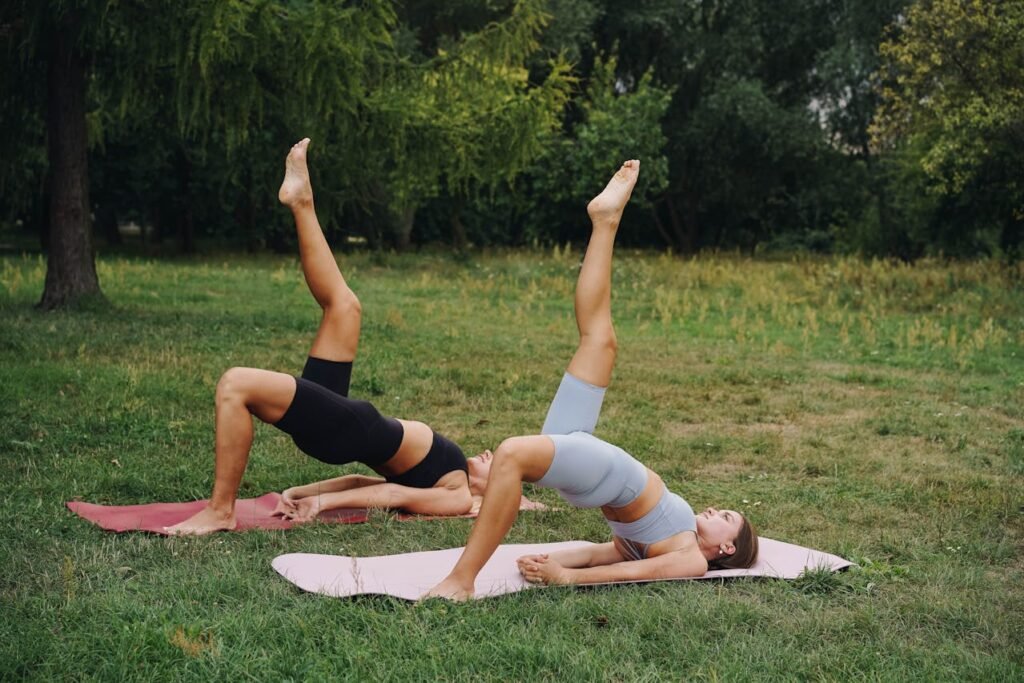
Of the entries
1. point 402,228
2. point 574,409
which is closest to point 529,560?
point 574,409

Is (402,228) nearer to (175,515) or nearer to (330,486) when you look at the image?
(330,486)

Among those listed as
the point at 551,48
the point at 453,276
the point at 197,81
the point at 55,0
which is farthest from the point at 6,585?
the point at 551,48

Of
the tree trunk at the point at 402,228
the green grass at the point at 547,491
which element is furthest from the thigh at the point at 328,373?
the tree trunk at the point at 402,228

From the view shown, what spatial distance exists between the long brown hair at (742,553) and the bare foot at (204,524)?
212 centimetres

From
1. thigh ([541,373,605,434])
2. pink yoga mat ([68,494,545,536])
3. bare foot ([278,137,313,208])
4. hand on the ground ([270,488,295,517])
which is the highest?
bare foot ([278,137,313,208])

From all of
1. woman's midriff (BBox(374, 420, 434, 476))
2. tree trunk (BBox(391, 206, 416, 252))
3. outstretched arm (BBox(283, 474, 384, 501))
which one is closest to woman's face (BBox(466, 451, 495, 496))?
woman's midriff (BBox(374, 420, 434, 476))

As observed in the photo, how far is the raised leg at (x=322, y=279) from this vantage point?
5328 millimetres

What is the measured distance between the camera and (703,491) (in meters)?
6.13

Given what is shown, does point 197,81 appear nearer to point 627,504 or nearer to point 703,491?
point 703,491

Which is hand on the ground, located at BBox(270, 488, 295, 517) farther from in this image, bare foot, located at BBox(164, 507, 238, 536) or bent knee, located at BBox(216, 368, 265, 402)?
bent knee, located at BBox(216, 368, 265, 402)

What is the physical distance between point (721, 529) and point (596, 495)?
24.5 inches

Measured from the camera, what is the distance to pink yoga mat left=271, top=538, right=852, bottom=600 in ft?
13.5

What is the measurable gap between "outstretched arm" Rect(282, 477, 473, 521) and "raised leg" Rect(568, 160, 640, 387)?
4.07 feet

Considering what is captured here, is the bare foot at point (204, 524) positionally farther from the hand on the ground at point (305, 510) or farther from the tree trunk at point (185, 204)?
the tree trunk at point (185, 204)
